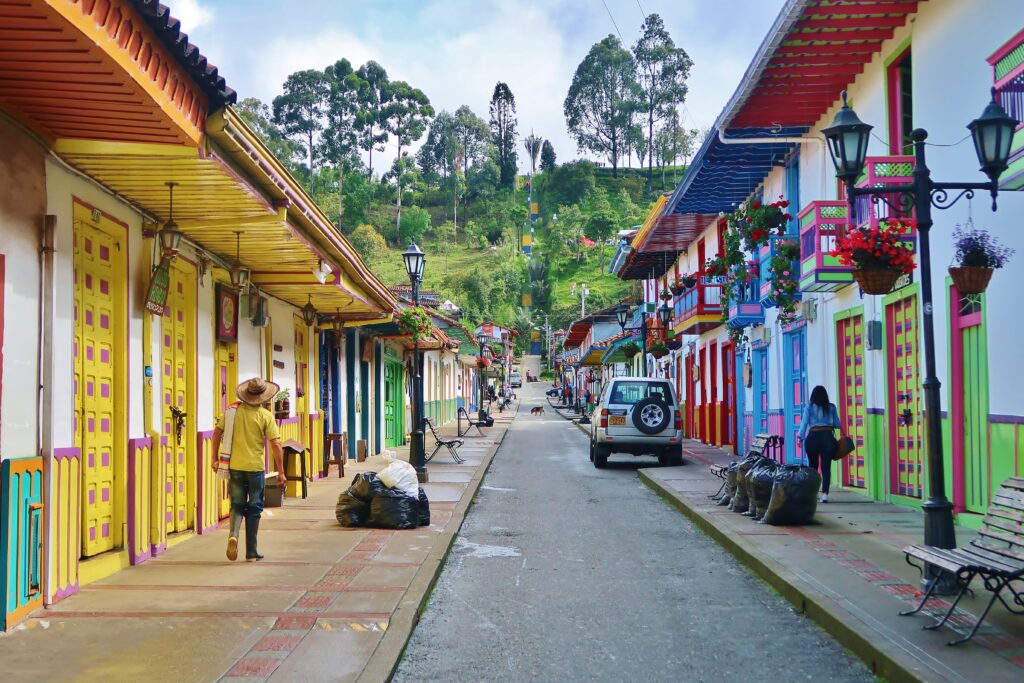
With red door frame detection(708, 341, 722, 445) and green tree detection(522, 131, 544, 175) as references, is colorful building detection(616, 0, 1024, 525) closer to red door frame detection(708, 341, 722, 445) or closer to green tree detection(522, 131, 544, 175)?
red door frame detection(708, 341, 722, 445)

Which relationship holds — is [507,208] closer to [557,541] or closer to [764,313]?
[764,313]

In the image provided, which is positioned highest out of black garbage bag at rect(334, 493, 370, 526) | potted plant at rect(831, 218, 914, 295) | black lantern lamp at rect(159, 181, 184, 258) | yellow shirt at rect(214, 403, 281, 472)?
black lantern lamp at rect(159, 181, 184, 258)

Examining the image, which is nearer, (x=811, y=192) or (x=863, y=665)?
(x=863, y=665)

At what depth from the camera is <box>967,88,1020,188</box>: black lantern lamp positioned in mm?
6684

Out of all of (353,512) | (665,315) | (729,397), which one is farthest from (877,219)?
(665,315)

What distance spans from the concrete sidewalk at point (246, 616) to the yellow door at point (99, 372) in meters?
0.59

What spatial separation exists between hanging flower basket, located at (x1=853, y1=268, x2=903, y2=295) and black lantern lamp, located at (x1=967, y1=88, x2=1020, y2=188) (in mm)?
2067

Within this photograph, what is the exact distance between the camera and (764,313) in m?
19.6

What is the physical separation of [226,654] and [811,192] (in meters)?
12.6

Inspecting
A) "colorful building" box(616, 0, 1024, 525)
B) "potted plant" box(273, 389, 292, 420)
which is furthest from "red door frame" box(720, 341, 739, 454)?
"potted plant" box(273, 389, 292, 420)

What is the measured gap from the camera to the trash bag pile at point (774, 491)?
10711 millimetres

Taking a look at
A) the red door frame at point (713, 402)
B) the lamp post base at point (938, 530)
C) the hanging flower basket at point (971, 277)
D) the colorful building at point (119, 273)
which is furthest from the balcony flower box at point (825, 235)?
the red door frame at point (713, 402)

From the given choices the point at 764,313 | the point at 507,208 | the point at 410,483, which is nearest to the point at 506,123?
the point at 507,208

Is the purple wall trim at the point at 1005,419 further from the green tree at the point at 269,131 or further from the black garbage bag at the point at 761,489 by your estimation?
the green tree at the point at 269,131
